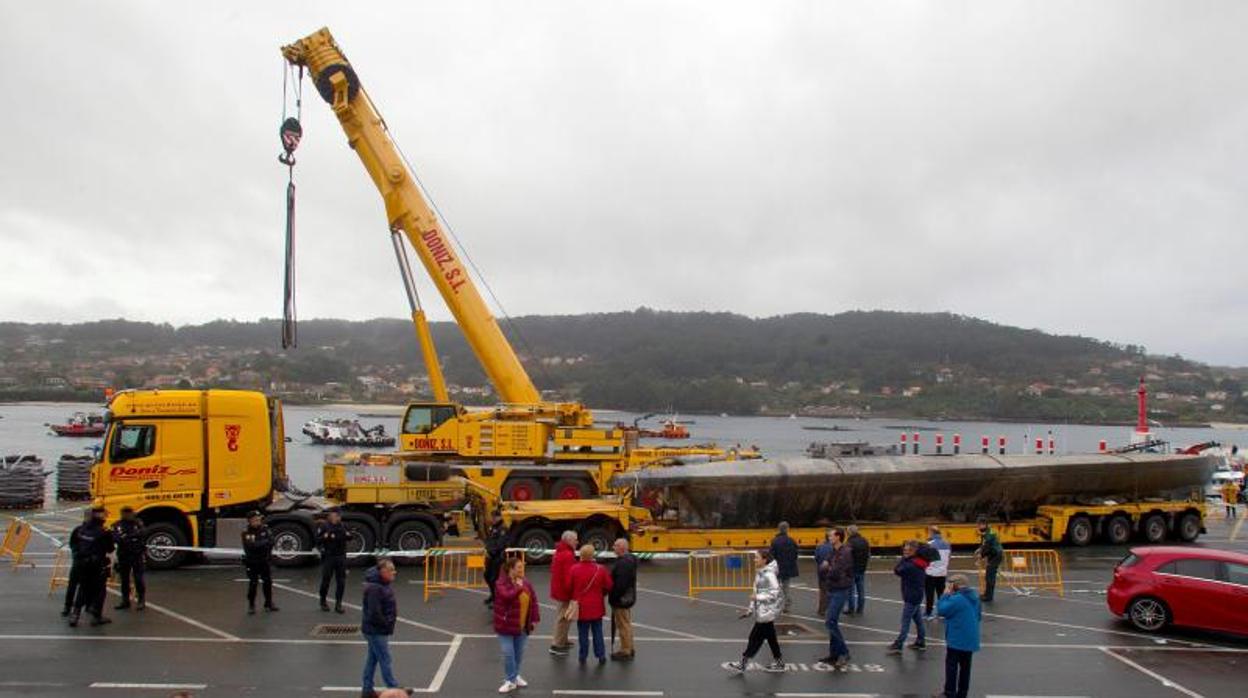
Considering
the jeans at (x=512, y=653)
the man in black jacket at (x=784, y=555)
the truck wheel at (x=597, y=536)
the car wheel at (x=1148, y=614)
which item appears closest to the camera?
the jeans at (x=512, y=653)

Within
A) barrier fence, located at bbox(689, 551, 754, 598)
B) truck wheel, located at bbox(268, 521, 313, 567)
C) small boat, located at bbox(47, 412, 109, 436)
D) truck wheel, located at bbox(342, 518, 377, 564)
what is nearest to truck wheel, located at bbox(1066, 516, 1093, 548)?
barrier fence, located at bbox(689, 551, 754, 598)

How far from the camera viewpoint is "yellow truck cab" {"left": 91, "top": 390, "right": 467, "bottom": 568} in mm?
15531

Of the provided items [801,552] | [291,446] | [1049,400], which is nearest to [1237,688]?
[801,552]

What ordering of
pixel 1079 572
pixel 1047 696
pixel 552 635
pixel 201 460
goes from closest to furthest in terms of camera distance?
pixel 1047 696, pixel 552 635, pixel 201 460, pixel 1079 572

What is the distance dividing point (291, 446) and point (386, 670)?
91031 millimetres

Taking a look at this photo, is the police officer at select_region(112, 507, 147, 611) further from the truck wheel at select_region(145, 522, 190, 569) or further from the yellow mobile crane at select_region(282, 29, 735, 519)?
the yellow mobile crane at select_region(282, 29, 735, 519)

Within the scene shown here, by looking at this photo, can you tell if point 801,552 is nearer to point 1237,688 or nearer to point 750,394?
point 1237,688

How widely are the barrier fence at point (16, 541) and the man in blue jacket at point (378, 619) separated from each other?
33.8ft

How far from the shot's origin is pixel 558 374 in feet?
542

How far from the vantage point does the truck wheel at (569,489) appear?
22672mm

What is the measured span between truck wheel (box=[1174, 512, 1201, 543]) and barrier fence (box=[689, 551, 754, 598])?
10941mm

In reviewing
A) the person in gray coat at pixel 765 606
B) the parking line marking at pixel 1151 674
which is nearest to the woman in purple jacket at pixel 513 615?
the person in gray coat at pixel 765 606

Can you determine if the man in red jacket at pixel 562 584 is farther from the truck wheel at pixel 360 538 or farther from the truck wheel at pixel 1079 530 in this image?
the truck wheel at pixel 1079 530

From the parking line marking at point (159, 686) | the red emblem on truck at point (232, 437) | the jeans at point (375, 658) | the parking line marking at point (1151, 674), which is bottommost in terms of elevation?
the parking line marking at point (159, 686)
